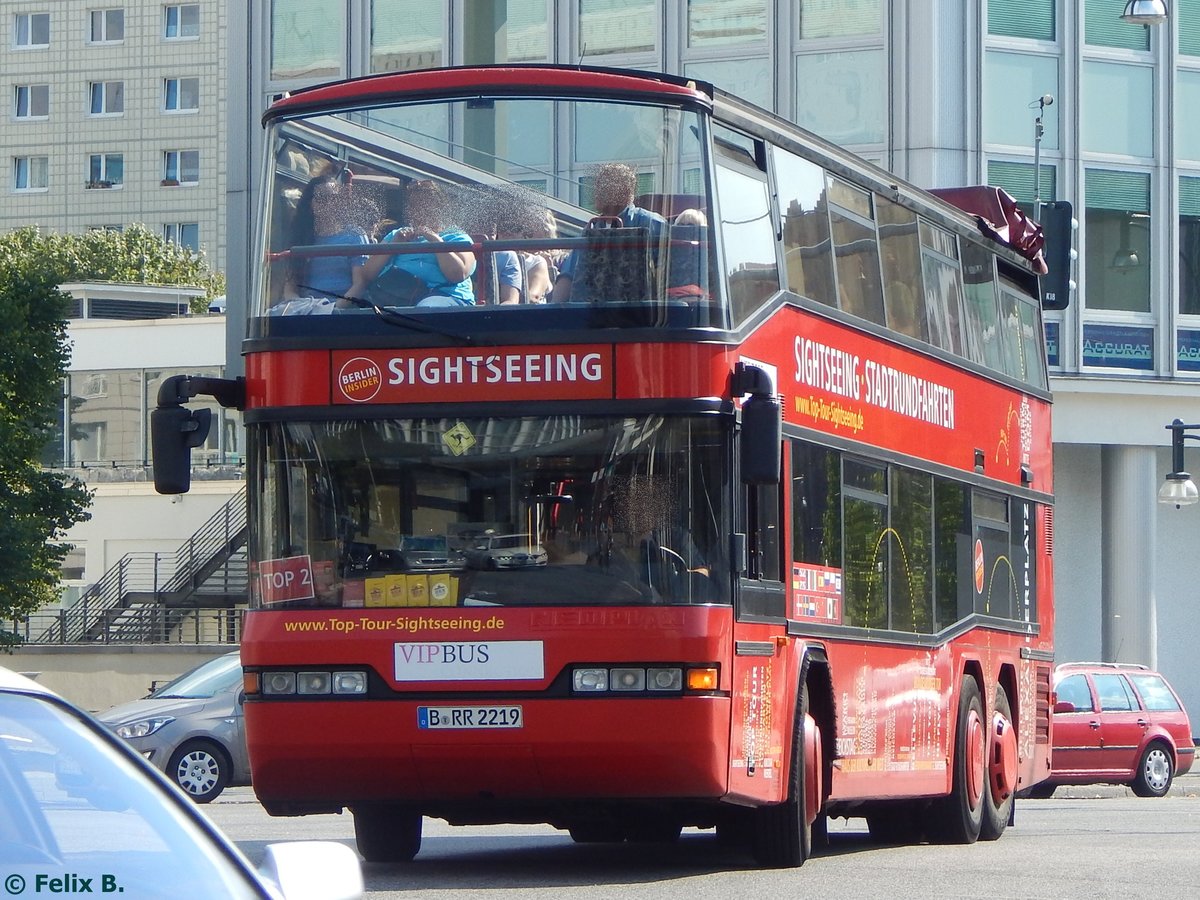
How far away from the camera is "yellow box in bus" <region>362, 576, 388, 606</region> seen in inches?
455

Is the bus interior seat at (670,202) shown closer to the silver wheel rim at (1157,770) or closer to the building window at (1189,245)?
the silver wheel rim at (1157,770)

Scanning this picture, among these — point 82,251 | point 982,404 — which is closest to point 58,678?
point 982,404

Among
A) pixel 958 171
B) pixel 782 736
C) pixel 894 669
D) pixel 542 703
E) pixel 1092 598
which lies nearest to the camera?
pixel 542 703

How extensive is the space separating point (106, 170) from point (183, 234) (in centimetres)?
375

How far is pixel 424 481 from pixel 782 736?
240 centimetres

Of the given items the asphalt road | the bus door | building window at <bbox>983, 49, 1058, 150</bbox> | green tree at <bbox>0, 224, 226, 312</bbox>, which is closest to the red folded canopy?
the asphalt road

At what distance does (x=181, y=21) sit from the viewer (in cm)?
8525

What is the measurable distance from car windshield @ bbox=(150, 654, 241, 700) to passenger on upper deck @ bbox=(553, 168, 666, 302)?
473 inches

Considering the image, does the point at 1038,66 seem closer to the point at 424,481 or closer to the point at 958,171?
the point at 958,171

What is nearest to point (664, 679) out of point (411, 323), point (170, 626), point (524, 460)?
point (524, 460)

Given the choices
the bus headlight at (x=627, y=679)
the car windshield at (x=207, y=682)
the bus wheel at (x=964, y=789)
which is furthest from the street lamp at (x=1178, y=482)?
the bus headlight at (x=627, y=679)

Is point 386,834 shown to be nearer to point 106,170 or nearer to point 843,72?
point 843,72

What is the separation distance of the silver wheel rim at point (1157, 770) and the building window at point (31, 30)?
2655 inches

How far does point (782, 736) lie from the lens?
1224cm
